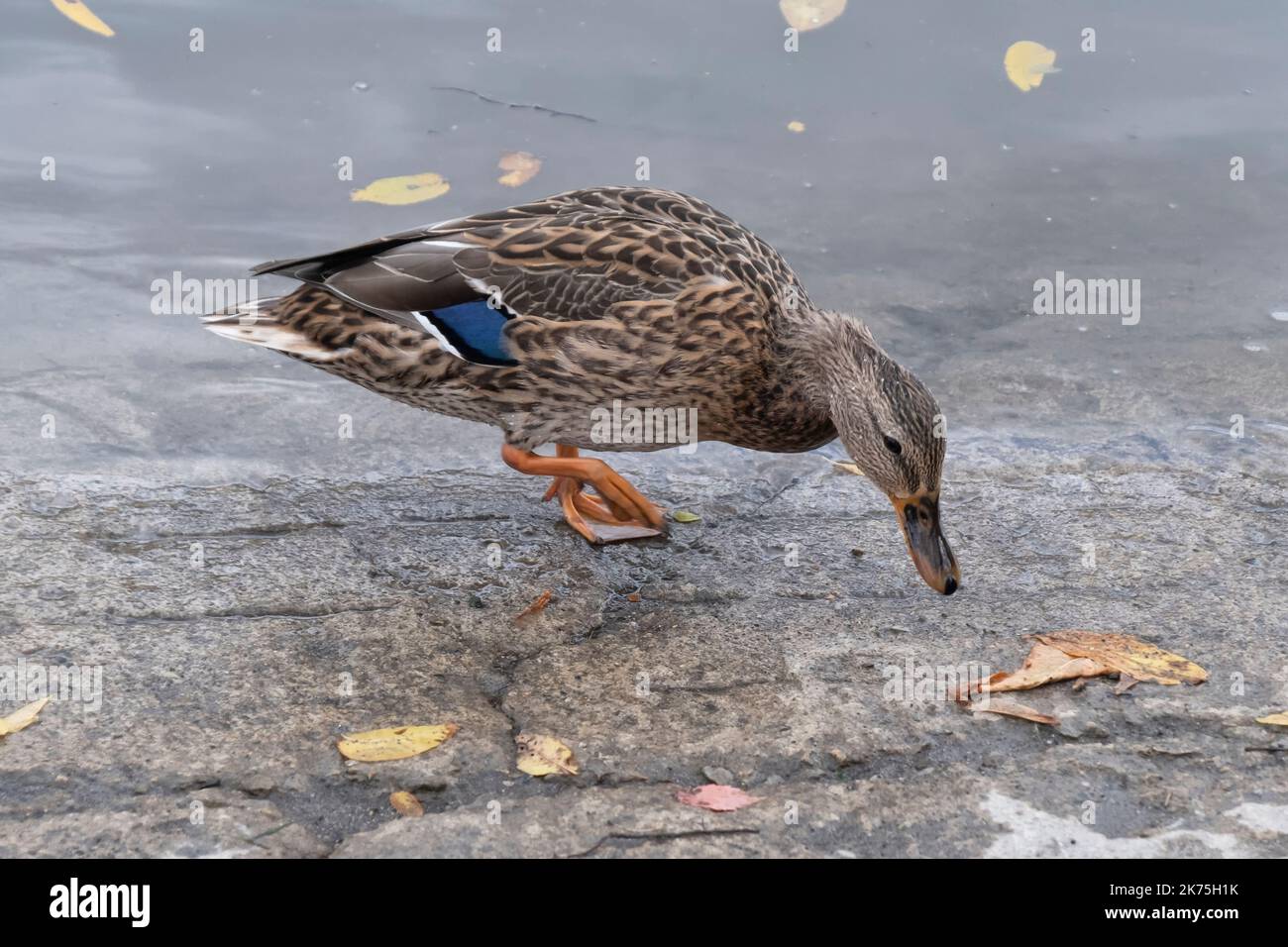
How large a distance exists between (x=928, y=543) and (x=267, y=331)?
2247 mm

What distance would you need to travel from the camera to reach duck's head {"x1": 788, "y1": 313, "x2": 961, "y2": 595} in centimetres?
394

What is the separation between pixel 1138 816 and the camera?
3.09 meters

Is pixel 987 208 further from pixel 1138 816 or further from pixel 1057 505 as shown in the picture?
pixel 1138 816

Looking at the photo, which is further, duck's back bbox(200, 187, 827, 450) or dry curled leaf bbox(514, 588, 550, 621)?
duck's back bbox(200, 187, 827, 450)

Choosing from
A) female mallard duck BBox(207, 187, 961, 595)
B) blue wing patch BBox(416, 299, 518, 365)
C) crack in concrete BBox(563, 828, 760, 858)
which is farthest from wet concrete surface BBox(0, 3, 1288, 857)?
blue wing patch BBox(416, 299, 518, 365)

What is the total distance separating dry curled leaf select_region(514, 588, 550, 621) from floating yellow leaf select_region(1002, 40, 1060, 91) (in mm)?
5145

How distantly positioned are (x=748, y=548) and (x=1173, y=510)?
1424 mm

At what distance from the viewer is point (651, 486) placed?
4977 mm

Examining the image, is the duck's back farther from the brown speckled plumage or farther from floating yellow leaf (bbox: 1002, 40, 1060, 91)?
floating yellow leaf (bbox: 1002, 40, 1060, 91)

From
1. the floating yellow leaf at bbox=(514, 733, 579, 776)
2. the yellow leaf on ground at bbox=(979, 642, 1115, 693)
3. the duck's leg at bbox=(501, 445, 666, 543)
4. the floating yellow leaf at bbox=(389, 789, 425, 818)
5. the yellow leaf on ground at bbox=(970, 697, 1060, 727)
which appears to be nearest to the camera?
the floating yellow leaf at bbox=(389, 789, 425, 818)

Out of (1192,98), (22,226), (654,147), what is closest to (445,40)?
(654,147)

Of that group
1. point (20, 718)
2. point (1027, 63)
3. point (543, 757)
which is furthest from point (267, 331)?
point (1027, 63)

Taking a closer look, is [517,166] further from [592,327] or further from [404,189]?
[592,327]

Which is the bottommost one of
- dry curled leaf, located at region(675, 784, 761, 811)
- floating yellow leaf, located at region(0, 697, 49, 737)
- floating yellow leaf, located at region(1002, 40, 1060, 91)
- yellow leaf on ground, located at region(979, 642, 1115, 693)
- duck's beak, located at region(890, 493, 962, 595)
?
dry curled leaf, located at region(675, 784, 761, 811)
